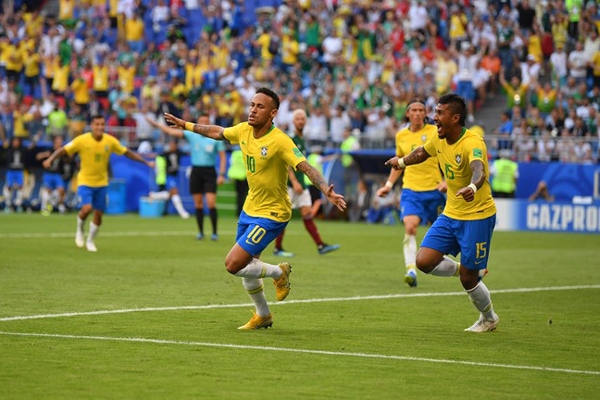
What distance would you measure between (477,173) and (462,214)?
61cm

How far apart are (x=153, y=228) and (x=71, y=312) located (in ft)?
49.1

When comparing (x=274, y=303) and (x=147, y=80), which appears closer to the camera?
(x=274, y=303)

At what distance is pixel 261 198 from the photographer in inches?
Result: 411

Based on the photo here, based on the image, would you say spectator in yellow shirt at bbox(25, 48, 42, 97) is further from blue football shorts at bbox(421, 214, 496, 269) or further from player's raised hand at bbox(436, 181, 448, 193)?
blue football shorts at bbox(421, 214, 496, 269)

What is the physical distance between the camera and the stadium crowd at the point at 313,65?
29.8 meters

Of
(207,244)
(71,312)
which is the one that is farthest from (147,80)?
(71,312)

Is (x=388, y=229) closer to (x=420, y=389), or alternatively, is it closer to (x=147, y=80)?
(x=147, y=80)

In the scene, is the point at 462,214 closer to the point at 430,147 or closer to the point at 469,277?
the point at 469,277

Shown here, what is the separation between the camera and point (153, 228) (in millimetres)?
26172

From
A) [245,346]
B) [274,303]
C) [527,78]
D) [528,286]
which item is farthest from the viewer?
[527,78]

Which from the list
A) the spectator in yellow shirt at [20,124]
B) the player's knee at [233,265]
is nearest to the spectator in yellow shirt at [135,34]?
the spectator in yellow shirt at [20,124]

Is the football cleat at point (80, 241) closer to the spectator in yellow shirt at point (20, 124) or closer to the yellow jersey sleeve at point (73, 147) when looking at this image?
the yellow jersey sleeve at point (73, 147)

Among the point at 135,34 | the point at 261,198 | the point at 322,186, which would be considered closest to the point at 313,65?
the point at 135,34

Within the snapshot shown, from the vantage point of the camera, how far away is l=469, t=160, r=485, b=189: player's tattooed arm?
988cm
